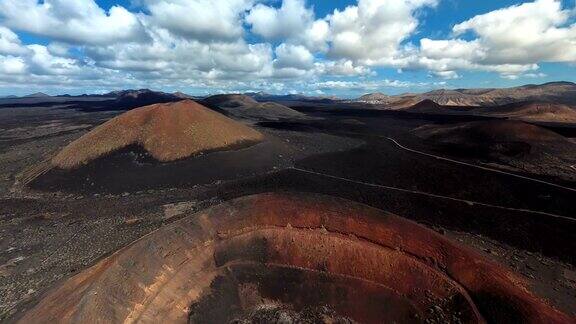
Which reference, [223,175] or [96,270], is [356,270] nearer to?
[96,270]

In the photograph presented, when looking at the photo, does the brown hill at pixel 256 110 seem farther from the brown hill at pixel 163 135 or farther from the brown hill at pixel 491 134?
the brown hill at pixel 163 135

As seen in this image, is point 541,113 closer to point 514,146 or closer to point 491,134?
point 491,134

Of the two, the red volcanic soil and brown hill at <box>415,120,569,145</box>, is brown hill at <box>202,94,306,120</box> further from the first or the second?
the red volcanic soil

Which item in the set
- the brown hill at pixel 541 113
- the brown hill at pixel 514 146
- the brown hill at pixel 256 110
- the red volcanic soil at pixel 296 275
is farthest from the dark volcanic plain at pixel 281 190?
the brown hill at pixel 256 110

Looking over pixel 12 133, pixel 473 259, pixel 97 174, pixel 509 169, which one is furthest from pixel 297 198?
pixel 12 133

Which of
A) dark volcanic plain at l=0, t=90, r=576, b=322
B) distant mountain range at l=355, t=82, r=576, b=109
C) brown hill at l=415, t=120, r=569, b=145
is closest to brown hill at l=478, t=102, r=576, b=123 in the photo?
brown hill at l=415, t=120, r=569, b=145

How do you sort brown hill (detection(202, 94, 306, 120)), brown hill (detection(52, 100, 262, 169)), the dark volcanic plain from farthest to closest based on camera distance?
brown hill (detection(202, 94, 306, 120))
brown hill (detection(52, 100, 262, 169))
the dark volcanic plain
